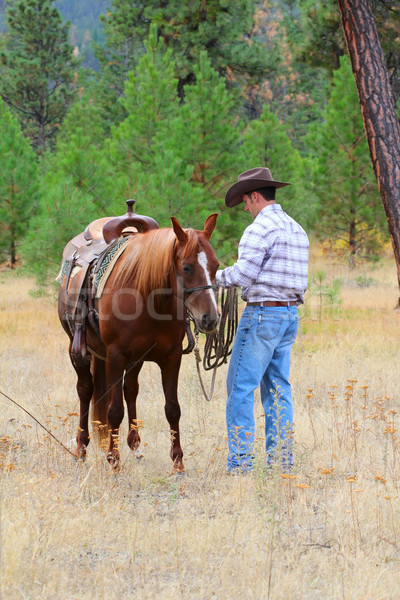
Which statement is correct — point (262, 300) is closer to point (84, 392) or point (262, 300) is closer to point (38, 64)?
point (84, 392)

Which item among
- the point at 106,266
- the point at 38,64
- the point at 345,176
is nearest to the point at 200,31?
the point at 345,176

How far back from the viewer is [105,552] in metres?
3.17

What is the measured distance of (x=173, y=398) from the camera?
448 cm

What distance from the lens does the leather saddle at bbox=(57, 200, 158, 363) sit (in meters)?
4.87

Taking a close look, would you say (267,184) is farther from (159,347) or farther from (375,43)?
(375,43)

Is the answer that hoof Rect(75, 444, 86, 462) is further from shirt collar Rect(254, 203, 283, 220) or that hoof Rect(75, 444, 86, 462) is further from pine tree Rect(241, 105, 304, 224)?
pine tree Rect(241, 105, 304, 224)

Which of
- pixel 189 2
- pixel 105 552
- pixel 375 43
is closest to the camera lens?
pixel 105 552

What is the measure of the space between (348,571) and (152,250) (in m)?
2.24

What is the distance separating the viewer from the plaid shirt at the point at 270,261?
399 centimetres

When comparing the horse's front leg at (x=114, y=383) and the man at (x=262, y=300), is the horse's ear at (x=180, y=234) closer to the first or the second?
the man at (x=262, y=300)

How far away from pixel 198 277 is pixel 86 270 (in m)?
1.47

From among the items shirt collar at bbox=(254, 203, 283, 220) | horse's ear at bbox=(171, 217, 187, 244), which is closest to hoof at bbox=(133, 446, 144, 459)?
horse's ear at bbox=(171, 217, 187, 244)

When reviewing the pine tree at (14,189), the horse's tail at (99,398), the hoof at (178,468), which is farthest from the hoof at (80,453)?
the pine tree at (14,189)

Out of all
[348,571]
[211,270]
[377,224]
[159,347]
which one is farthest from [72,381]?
[377,224]
